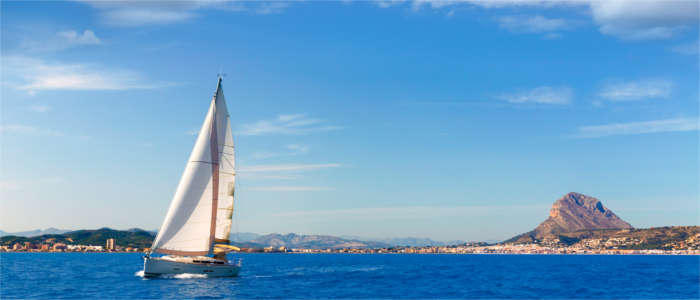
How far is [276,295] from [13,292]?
95.0 feet

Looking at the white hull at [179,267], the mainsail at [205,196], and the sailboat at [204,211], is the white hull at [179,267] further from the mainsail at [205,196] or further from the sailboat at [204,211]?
the mainsail at [205,196]

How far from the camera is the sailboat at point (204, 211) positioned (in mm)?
65250

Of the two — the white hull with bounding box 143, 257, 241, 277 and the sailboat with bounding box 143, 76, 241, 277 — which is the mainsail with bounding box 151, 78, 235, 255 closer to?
the sailboat with bounding box 143, 76, 241, 277

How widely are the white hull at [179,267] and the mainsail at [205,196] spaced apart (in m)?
1.31

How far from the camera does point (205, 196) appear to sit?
67000 millimetres

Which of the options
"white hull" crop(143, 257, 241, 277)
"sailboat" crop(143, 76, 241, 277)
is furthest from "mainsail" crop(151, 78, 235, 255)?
"white hull" crop(143, 257, 241, 277)

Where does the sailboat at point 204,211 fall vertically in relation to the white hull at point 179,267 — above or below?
above

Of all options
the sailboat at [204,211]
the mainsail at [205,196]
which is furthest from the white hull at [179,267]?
the mainsail at [205,196]

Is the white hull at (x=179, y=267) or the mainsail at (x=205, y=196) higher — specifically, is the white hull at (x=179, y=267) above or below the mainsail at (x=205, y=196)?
below

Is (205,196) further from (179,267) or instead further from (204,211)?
(179,267)

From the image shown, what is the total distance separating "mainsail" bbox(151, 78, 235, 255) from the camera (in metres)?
65.4

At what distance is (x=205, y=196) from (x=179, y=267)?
28.5 ft

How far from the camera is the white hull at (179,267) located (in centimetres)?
6488

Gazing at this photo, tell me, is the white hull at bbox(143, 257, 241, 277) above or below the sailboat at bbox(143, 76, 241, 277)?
below
